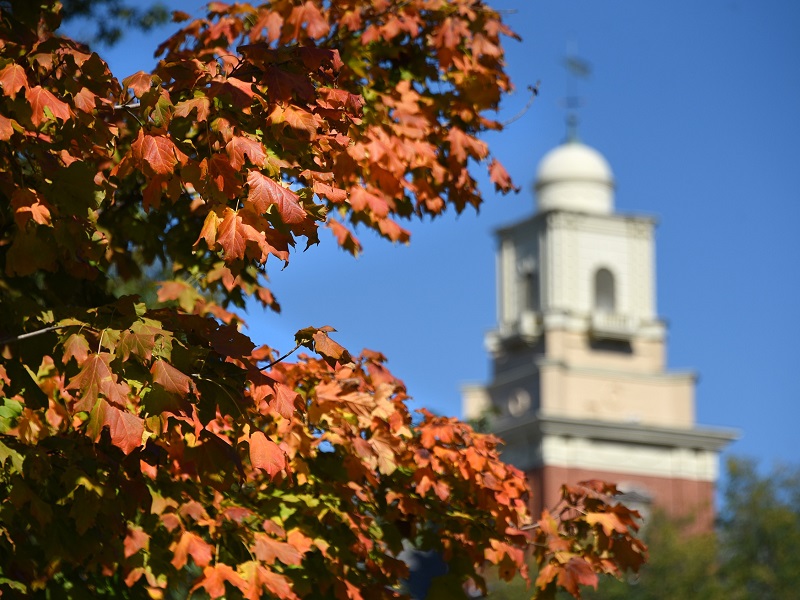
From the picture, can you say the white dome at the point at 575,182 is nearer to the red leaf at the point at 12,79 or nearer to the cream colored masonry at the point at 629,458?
the cream colored masonry at the point at 629,458

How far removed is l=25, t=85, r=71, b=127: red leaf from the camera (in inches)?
256

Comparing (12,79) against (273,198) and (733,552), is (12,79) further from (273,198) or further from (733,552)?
(733,552)

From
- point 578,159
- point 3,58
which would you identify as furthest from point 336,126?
point 578,159

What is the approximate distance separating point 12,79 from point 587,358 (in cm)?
7099

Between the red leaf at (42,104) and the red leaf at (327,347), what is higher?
the red leaf at (42,104)

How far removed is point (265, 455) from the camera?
21.5 ft

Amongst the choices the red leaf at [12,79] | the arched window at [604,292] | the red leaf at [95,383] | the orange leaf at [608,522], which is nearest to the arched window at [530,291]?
the arched window at [604,292]

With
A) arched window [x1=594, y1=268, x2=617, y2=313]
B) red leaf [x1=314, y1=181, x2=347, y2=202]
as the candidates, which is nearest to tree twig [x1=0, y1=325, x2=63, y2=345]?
red leaf [x1=314, y1=181, x2=347, y2=202]

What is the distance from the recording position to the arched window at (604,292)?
7856cm

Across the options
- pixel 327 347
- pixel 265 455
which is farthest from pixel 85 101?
pixel 265 455

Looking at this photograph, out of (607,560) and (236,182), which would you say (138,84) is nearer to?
(236,182)

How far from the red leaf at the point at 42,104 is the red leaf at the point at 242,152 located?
585mm

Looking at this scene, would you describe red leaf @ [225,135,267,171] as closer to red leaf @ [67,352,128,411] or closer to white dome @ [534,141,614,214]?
red leaf @ [67,352,128,411]

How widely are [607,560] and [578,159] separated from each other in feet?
234
